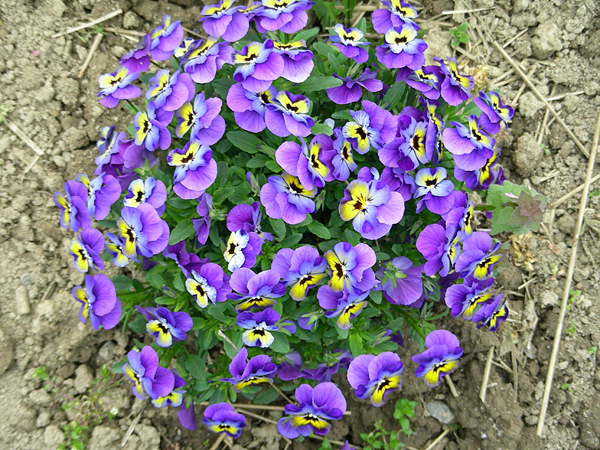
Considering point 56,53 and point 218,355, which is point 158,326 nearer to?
point 218,355

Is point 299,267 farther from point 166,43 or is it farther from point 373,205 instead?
point 166,43

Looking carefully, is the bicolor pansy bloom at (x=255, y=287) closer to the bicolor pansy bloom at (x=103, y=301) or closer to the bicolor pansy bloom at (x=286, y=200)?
the bicolor pansy bloom at (x=286, y=200)

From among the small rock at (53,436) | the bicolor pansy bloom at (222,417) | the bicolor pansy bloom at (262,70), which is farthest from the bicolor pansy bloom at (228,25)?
the small rock at (53,436)

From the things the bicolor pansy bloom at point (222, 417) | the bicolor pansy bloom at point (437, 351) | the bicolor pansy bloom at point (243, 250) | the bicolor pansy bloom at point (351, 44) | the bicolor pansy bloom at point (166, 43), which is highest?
the bicolor pansy bloom at point (351, 44)

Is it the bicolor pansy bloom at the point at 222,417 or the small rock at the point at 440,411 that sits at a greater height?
the bicolor pansy bloom at the point at 222,417

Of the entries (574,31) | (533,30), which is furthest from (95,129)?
(574,31)

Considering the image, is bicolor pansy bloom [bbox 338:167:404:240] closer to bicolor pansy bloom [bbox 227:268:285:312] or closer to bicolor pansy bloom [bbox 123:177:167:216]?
bicolor pansy bloom [bbox 227:268:285:312]
